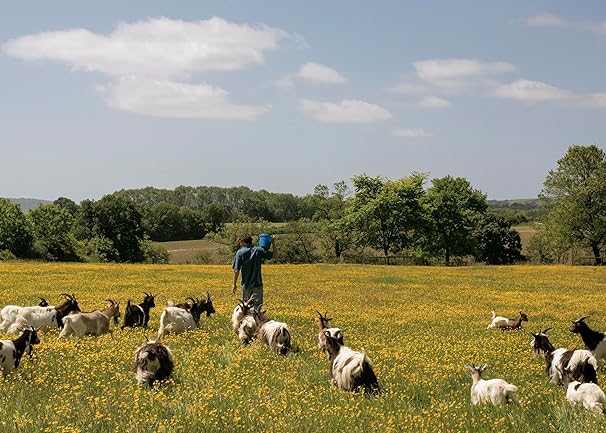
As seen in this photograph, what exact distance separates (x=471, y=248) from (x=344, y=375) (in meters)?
83.0

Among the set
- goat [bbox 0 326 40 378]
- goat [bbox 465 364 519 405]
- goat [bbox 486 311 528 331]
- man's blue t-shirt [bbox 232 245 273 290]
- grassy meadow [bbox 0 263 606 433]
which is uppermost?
man's blue t-shirt [bbox 232 245 273 290]

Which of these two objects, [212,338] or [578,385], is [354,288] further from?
[578,385]

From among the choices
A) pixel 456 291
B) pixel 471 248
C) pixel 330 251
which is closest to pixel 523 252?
pixel 471 248

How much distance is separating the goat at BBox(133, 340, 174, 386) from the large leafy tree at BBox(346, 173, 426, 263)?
3072 inches

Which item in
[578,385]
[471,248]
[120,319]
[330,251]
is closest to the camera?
[578,385]

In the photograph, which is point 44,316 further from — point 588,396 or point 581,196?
point 581,196

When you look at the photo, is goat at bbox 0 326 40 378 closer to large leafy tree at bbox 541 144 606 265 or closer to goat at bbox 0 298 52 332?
goat at bbox 0 298 52 332

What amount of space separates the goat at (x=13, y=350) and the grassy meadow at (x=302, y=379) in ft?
0.72

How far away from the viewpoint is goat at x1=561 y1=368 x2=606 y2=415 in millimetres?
9212

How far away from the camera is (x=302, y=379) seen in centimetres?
1173

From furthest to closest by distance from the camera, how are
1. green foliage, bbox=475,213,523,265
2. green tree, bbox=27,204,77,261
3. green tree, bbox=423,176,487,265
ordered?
green foliage, bbox=475,213,523,265
green tree, bbox=423,176,487,265
green tree, bbox=27,204,77,261

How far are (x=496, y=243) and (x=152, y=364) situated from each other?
3538 inches

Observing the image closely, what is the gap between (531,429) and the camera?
841 centimetres

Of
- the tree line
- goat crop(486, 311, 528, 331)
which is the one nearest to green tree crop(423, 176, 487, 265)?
the tree line
